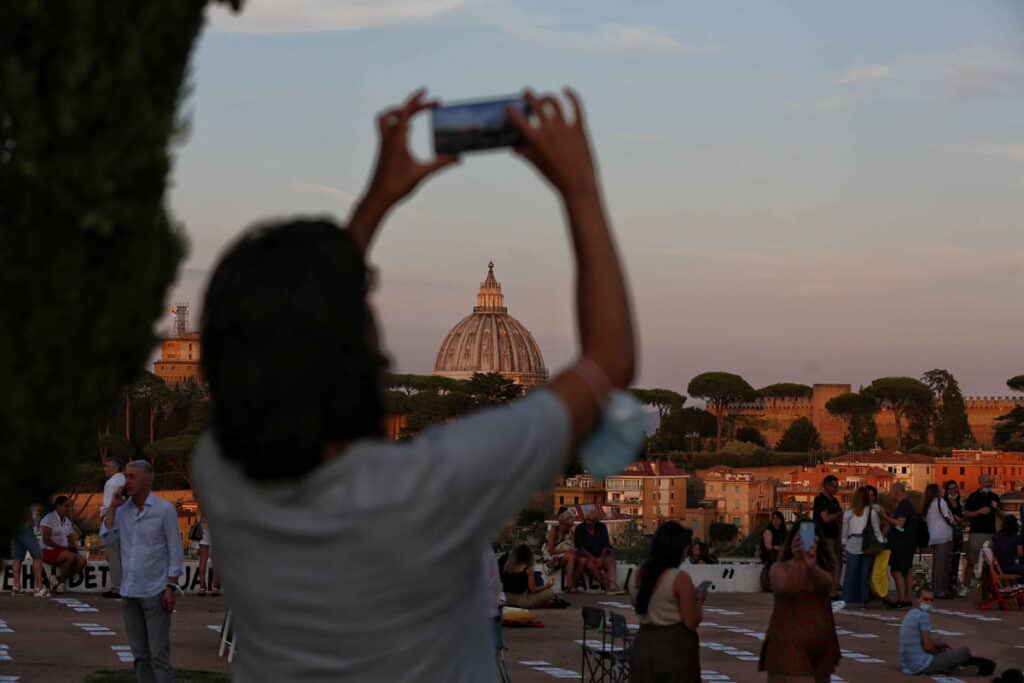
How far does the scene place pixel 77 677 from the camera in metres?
9.03

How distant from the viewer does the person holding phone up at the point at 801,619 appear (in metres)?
6.14

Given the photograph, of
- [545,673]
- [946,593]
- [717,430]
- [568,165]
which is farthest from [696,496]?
[568,165]

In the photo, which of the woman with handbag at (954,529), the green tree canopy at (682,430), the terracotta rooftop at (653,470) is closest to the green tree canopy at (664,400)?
the green tree canopy at (682,430)

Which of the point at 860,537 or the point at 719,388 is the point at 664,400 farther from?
the point at 860,537

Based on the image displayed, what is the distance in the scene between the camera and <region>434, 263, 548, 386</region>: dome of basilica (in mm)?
119188

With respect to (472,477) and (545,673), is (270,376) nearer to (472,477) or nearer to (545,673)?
(472,477)

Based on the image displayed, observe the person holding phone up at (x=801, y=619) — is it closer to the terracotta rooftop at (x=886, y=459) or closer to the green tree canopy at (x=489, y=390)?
the green tree canopy at (x=489, y=390)

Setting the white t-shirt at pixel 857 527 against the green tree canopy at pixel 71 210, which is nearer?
the green tree canopy at pixel 71 210

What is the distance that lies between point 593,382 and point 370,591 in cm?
29

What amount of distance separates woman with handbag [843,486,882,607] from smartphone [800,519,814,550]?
7572mm

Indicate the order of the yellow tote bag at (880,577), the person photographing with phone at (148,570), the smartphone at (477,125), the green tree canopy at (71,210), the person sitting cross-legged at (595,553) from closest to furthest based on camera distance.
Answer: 1. the green tree canopy at (71,210)
2. the smartphone at (477,125)
3. the person photographing with phone at (148,570)
4. the yellow tote bag at (880,577)
5. the person sitting cross-legged at (595,553)

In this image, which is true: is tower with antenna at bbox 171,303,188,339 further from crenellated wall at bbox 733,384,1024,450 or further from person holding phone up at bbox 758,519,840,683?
person holding phone up at bbox 758,519,840,683

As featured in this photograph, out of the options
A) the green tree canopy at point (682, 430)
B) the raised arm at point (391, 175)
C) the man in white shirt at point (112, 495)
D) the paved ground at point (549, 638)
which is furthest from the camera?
the green tree canopy at point (682, 430)

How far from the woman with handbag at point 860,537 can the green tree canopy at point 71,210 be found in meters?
12.4
